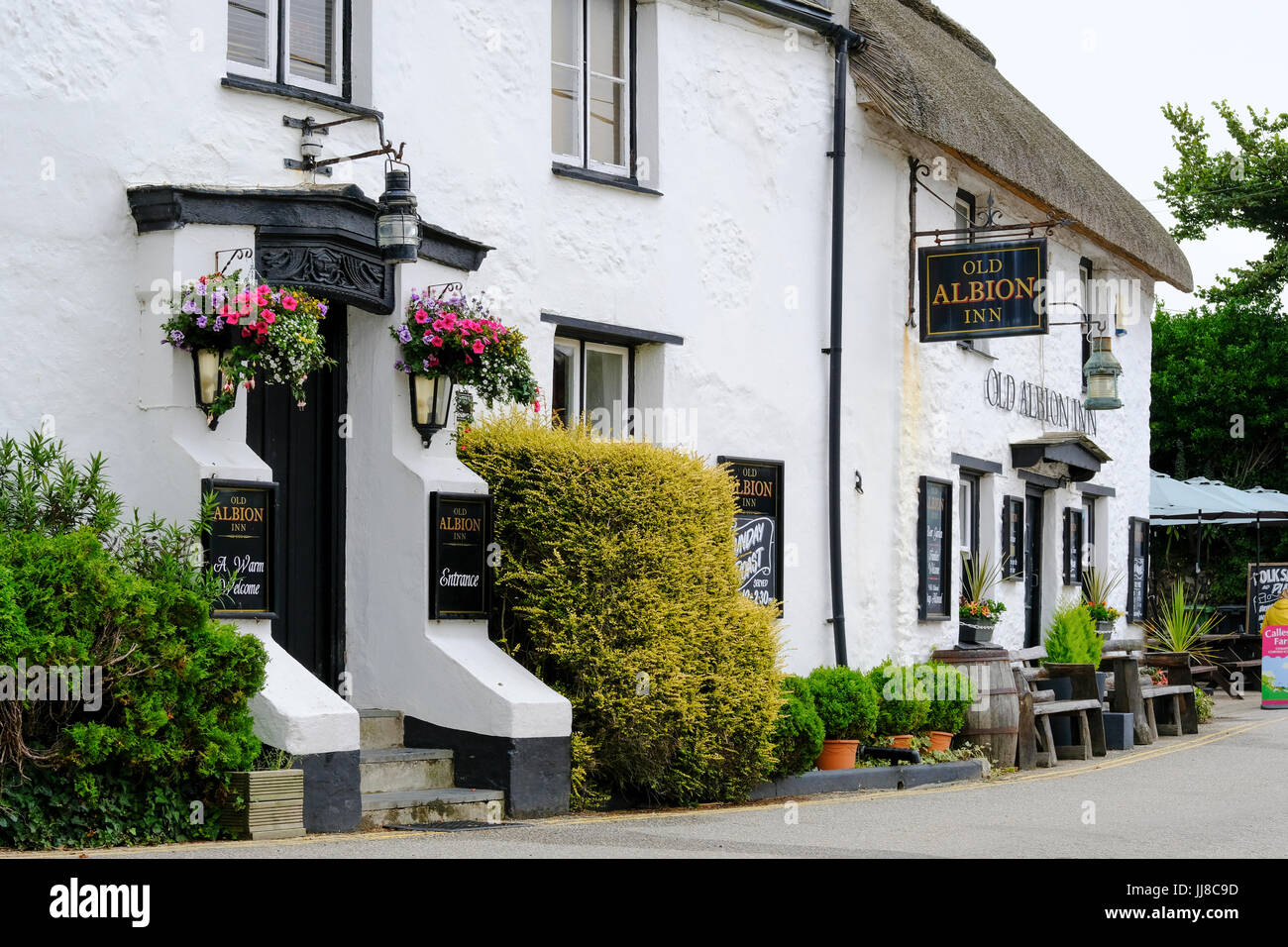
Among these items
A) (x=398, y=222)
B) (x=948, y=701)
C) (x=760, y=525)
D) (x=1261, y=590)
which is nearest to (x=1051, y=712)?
(x=948, y=701)

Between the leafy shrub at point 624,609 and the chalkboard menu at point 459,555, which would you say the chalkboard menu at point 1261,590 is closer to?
the leafy shrub at point 624,609

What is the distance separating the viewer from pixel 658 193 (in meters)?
13.0

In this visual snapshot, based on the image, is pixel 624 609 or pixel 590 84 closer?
pixel 624 609

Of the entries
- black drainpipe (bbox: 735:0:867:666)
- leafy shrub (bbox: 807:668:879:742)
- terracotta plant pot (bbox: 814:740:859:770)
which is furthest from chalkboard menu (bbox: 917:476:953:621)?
terracotta plant pot (bbox: 814:740:859:770)

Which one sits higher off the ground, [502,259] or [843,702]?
[502,259]

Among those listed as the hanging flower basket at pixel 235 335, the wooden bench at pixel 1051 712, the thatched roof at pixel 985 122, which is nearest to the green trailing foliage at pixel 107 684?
the hanging flower basket at pixel 235 335

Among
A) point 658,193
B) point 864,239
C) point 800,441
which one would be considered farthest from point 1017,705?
point 658,193

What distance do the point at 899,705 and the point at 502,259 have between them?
15.5ft

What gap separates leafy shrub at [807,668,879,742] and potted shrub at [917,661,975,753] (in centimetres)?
102

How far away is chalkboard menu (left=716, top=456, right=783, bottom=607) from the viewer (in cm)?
1364

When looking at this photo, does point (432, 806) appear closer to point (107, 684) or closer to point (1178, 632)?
point (107, 684)

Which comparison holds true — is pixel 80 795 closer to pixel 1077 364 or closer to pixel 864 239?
pixel 864 239

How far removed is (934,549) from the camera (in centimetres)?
1611

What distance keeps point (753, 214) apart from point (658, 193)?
3.95 ft
